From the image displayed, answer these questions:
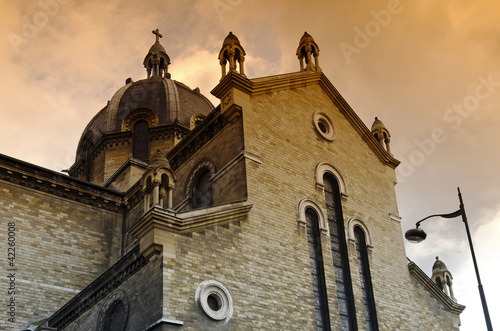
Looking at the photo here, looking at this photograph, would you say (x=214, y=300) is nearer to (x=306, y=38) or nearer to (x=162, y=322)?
(x=162, y=322)

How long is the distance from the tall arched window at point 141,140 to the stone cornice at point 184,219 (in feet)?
54.3

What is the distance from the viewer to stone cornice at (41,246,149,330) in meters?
19.4

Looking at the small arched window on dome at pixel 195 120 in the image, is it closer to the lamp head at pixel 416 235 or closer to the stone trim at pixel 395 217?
the stone trim at pixel 395 217

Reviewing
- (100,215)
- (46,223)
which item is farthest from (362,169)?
(46,223)

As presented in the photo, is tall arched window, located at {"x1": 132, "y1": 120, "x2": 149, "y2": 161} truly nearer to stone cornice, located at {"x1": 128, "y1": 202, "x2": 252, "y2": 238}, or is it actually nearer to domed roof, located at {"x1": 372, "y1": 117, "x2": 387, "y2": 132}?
domed roof, located at {"x1": 372, "y1": 117, "x2": 387, "y2": 132}

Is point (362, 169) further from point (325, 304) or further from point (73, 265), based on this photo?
point (73, 265)

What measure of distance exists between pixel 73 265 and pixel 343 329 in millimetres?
10919

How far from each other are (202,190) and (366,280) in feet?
23.6

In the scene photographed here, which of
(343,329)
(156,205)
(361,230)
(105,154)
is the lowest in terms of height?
(343,329)

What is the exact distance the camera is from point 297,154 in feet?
81.6

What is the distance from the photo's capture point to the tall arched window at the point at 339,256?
2292 centimetres

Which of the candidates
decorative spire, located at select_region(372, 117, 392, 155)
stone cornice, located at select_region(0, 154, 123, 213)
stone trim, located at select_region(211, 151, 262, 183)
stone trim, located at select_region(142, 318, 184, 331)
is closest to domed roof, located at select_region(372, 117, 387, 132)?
decorative spire, located at select_region(372, 117, 392, 155)

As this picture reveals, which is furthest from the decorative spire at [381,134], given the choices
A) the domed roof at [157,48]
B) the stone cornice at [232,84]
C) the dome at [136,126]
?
the domed roof at [157,48]

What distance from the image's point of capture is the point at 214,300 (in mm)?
18906
